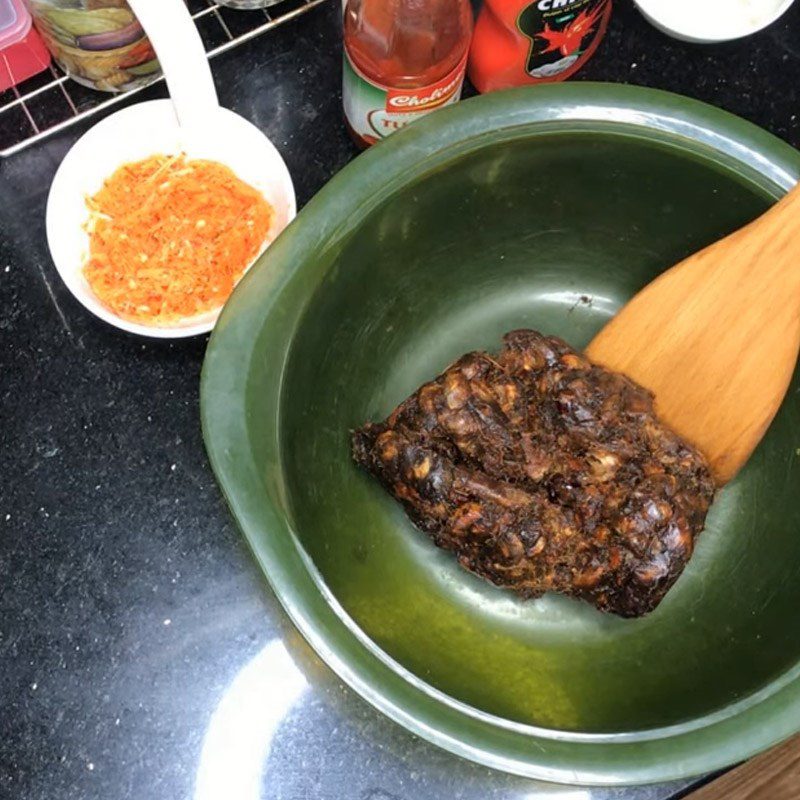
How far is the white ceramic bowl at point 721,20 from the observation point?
3.62 feet

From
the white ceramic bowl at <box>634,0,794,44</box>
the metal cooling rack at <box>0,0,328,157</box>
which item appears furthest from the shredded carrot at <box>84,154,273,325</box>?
the white ceramic bowl at <box>634,0,794,44</box>

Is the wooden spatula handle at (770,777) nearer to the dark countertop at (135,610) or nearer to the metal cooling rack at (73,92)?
the dark countertop at (135,610)

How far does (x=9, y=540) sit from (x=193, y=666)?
21cm

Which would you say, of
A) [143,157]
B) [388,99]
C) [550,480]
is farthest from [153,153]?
[550,480]

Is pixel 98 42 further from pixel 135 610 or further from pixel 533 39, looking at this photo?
pixel 135 610

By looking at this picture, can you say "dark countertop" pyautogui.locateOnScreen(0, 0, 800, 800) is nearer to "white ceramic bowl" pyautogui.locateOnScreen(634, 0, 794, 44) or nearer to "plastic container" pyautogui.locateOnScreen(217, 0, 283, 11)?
"plastic container" pyautogui.locateOnScreen(217, 0, 283, 11)

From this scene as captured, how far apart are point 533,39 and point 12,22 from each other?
49 cm

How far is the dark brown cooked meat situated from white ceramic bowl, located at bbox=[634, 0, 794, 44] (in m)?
0.42

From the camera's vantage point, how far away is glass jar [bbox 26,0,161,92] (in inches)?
38.0

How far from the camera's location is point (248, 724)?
100 cm

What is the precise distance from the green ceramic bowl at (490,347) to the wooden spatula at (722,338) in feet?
0.16

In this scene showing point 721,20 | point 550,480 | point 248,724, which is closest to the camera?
point 550,480

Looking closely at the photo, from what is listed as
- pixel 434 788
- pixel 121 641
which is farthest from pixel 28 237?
pixel 434 788

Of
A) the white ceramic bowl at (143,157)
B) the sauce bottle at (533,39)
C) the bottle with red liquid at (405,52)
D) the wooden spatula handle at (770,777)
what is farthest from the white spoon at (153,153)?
the wooden spatula handle at (770,777)
